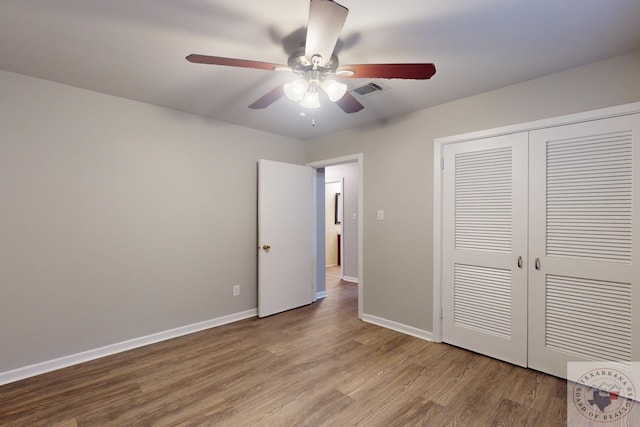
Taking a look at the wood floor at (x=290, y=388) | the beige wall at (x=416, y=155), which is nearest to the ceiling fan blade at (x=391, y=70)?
the beige wall at (x=416, y=155)

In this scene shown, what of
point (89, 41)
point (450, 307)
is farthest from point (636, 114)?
point (89, 41)

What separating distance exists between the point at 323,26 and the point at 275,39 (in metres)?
0.60

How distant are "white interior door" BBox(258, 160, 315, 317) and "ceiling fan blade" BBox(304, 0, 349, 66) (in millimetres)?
2232

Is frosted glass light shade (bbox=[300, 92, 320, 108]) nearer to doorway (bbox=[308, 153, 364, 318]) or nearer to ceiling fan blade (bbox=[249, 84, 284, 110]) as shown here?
ceiling fan blade (bbox=[249, 84, 284, 110])

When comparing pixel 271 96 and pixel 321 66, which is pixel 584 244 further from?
pixel 271 96

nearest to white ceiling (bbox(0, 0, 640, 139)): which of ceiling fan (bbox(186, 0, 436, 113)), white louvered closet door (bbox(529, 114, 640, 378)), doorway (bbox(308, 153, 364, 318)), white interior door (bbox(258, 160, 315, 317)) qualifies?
ceiling fan (bbox(186, 0, 436, 113))

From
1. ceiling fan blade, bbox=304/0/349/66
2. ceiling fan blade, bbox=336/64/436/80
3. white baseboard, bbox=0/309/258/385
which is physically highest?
ceiling fan blade, bbox=304/0/349/66

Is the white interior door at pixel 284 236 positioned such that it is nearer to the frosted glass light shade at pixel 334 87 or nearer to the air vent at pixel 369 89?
the air vent at pixel 369 89

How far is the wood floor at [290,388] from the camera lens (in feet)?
6.21

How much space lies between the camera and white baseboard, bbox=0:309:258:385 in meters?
2.31

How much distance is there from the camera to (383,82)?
246cm

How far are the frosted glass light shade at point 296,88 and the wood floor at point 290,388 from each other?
2022 millimetres

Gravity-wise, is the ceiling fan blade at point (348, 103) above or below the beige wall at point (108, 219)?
above

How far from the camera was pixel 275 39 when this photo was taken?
1878mm
